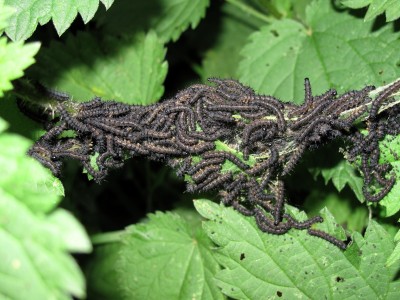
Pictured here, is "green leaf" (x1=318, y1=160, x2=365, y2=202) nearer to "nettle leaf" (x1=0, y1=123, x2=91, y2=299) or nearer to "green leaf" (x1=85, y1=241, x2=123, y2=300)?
"green leaf" (x1=85, y1=241, x2=123, y2=300)

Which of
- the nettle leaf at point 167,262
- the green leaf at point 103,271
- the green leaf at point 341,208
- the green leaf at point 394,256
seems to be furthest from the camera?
the green leaf at point 103,271

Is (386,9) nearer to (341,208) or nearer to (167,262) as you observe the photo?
(341,208)

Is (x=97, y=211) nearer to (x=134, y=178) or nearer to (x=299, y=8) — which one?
(x=134, y=178)

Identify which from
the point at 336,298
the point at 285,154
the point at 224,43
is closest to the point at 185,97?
the point at 285,154

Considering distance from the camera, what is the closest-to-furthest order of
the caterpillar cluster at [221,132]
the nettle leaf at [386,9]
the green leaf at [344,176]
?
the caterpillar cluster at [221,132] < the nettle leaf at [386,9] < the green leaf at [344,176]

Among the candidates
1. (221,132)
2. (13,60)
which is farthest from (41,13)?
(221,132)

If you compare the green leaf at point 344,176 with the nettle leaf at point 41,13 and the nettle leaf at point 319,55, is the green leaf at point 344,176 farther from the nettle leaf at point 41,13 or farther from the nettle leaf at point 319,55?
the nettle leaf at point 41,13

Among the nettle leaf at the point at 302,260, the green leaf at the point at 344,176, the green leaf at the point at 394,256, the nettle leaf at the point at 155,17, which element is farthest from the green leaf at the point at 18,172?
the nettle leaf at the point at 155,17
